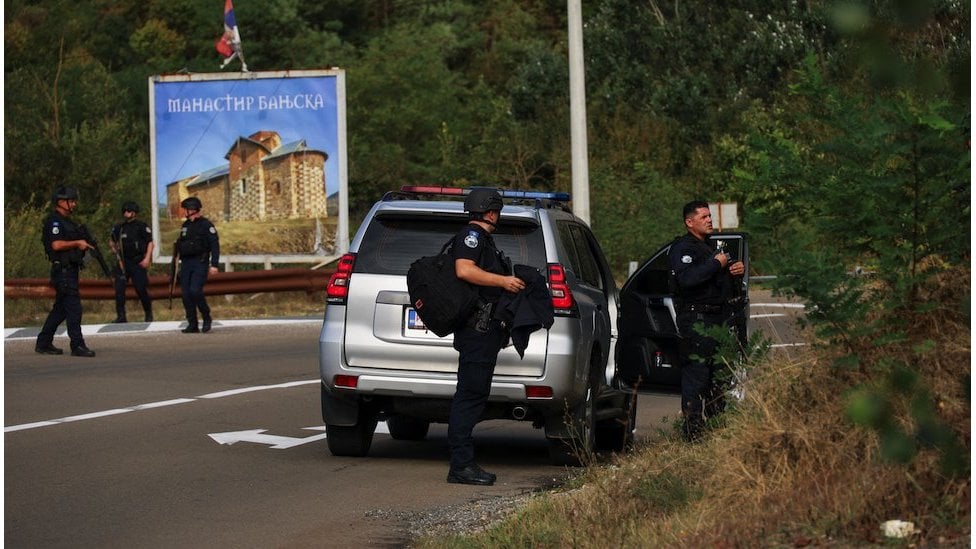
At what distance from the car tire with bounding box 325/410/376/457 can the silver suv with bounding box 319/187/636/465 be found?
0.15 feet

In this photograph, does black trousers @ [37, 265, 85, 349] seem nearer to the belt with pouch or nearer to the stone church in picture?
the belt with pouch

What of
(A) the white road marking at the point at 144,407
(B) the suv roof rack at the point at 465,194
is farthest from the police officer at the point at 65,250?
(B) the suv roof rack at the point at 465,194

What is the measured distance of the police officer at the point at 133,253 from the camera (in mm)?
23312

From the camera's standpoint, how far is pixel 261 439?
11.4m

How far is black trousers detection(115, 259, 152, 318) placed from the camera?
927 inches

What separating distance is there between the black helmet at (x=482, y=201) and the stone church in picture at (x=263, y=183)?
21616 millimetres

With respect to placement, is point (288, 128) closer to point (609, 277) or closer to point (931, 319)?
point (609, 277)

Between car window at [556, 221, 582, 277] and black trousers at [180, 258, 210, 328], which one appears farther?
black trousers at [180, 258, 210, 328]

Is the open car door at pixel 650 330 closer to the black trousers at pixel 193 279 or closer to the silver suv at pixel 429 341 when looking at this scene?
the silver suv at pixel 429 341

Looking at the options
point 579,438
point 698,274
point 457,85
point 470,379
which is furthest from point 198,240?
point 457,85

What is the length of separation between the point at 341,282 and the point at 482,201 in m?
1.31

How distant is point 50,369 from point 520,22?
5309 cm

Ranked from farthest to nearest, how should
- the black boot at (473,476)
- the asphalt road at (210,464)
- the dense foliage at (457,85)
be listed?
the dense foliage at (457,85) → the black boot at (473,476) → the asphalt road at (210,464)

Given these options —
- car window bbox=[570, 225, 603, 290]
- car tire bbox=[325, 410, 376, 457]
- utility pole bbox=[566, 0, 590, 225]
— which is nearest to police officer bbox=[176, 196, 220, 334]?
utility pole bbox=[566, 0, 590, 225]
